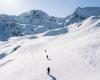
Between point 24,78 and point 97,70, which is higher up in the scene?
point 97,70

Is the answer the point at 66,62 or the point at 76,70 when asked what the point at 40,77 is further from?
the point at 66,62

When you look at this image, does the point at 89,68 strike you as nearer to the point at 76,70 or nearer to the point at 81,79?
the point at 76,70

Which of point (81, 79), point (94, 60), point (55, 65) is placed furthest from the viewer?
point (55, 65)

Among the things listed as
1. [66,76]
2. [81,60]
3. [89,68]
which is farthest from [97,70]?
[81,60]

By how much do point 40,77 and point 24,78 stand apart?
4.11m

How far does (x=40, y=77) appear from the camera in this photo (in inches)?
1417

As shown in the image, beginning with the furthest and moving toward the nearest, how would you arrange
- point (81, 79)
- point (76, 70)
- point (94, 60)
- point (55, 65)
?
point (55, 65), point (94, 60), point (76, 70), point (81, 79)

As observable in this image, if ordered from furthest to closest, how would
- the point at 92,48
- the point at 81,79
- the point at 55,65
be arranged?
the point at 92,48 < the point at 55,65 < the point at 81,79

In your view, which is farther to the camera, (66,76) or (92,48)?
(92,48)

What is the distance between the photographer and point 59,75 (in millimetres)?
35688

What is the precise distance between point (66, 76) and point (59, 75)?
154cm

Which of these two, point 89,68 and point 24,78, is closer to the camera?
point 89,68

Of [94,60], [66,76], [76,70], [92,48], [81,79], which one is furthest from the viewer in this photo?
[92,48]

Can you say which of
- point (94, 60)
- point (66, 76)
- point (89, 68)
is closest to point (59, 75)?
point (66, 76)
